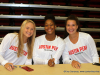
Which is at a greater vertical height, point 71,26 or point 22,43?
point 71,26

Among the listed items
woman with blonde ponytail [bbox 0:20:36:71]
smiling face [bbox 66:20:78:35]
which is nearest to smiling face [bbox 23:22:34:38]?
woman with blonde ponytail [bbox 0:20:36:71]

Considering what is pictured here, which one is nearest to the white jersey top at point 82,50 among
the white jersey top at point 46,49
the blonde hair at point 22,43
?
the white jersey top at point 46,49

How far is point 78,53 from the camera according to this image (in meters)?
1.59

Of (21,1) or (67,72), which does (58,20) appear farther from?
(67,72)

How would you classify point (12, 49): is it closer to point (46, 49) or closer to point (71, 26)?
point (46, 49)

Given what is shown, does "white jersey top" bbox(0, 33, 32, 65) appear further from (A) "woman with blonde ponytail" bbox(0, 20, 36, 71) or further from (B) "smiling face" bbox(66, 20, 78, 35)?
(B) "smiling face" bbox(66, 20, 78, 35)

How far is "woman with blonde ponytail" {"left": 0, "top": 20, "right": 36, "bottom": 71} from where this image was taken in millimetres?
1501

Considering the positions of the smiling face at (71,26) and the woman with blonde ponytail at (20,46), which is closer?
the woman with blonde ponytail at (20,46)

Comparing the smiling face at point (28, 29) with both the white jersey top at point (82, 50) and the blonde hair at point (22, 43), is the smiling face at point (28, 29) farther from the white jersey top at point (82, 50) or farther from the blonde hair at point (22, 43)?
the white jersey top at point (82, 50)

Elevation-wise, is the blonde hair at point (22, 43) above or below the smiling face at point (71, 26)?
below

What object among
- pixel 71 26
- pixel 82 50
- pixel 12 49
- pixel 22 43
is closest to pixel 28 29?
pixel 22 43

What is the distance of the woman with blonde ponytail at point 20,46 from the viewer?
4.93 feet

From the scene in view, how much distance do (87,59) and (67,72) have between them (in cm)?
77

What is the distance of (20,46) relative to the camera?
1524 millimetres
